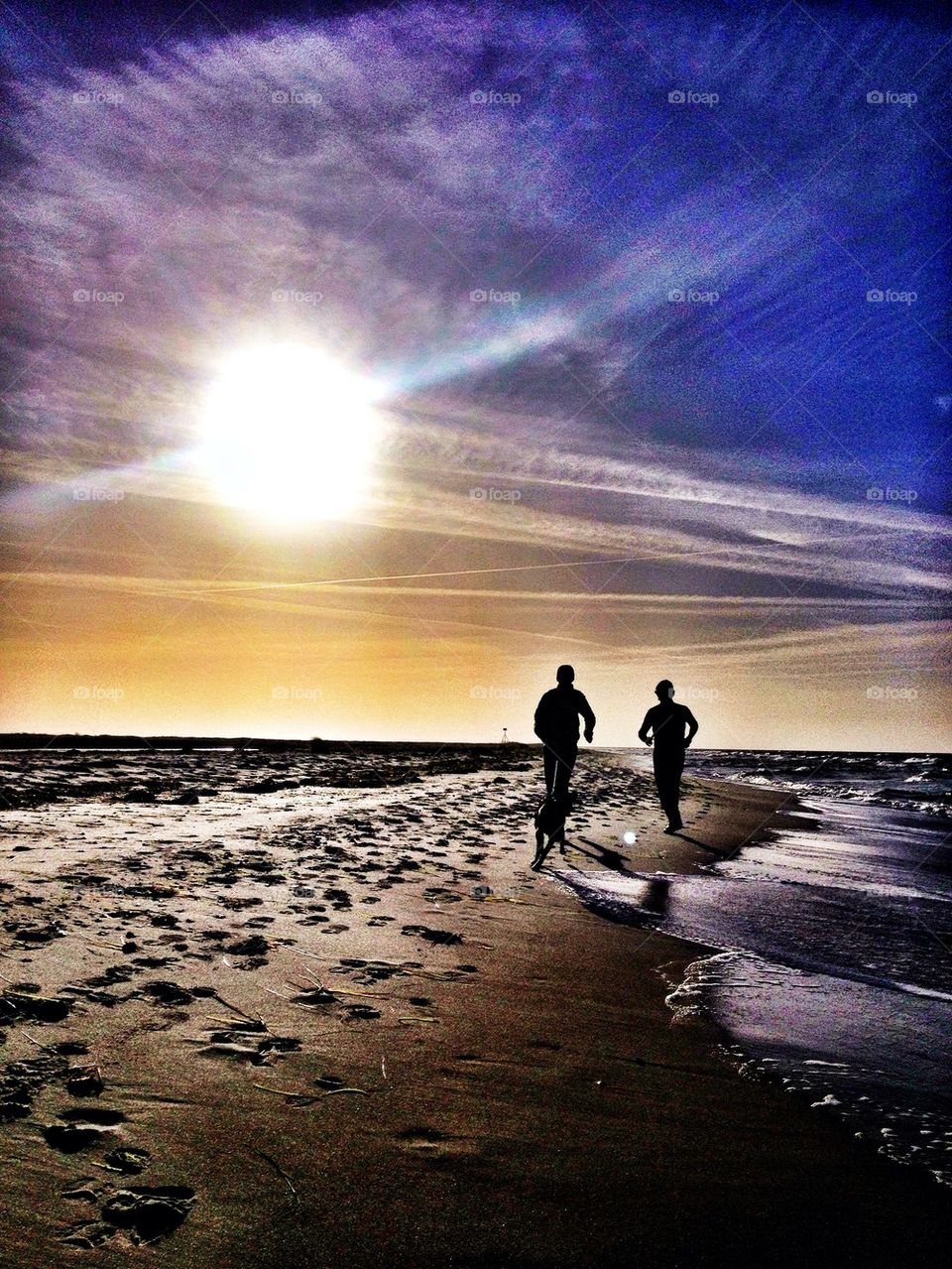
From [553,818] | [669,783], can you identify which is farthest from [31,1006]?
[669,783]

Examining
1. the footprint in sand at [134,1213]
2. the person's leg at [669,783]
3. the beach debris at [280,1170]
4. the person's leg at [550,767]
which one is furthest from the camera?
the person's leg at [669,783]

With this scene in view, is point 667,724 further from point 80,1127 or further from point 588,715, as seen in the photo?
point 80,1127

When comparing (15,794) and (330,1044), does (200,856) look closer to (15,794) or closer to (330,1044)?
(330,1044)

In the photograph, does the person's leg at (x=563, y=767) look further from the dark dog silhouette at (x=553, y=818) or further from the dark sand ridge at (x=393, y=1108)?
the dark sand ridge at (x=393, y=1108)

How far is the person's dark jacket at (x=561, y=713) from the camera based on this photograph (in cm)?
1138

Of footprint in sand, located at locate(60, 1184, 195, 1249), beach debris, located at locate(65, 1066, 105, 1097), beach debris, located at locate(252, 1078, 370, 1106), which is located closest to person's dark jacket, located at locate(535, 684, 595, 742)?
beach debris, located at locate(252, 1078, 370, 1106)

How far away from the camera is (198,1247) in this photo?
2348 millimetres

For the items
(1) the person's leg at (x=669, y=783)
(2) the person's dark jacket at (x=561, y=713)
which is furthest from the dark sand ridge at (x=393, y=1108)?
(1) the person's leg at (x=669, y=783)

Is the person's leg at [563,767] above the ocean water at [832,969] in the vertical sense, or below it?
above

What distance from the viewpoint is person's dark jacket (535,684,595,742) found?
11.4 metres

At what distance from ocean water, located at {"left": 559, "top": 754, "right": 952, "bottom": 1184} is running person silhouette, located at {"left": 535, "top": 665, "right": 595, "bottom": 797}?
2.29 meters

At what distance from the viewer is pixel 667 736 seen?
13.8 m

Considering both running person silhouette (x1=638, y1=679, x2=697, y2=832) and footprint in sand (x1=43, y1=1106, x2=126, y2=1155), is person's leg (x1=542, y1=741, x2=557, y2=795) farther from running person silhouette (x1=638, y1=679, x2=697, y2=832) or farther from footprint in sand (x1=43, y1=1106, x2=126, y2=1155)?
footprint in sand (x1=43, y1=1106, x2=126, y2=1155)

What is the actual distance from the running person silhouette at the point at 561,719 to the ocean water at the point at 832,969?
2.29 metres
